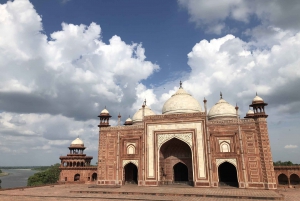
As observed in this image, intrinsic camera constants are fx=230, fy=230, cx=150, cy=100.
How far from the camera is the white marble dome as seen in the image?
→ 2230 cm

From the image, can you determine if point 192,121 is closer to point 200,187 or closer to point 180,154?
point 180,154

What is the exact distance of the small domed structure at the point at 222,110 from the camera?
2334 cm

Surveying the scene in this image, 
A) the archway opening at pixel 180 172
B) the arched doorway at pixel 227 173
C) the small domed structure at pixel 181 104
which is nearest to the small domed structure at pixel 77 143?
the small domed structure at pixel 181 104

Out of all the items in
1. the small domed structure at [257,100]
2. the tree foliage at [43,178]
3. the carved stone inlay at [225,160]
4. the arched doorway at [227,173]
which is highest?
the small domed structure at [257,100]

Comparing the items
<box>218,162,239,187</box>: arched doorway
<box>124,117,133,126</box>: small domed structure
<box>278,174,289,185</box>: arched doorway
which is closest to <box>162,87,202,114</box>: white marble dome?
<box>218,162,239,187</box>: arched doorway

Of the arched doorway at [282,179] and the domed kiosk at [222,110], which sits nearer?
the arched doorway at [282,179]

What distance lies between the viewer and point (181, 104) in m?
22.5

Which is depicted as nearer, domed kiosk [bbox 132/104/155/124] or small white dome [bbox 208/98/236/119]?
small white dome [bbox 208/98/236/119]

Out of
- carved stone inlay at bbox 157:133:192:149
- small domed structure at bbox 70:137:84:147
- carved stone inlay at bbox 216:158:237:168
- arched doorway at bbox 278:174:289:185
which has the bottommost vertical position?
arched doorway at bbox 278:174:289:185

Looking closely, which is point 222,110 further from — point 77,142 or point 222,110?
point 77,142

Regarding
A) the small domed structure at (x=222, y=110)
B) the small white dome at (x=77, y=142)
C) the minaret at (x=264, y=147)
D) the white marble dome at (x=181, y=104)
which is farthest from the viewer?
the small white dome at (x=77, y=142)

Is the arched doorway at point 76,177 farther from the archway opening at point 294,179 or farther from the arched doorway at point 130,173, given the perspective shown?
the archway opening at point 294,179

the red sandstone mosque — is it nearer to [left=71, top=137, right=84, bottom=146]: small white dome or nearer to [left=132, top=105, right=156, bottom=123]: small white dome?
[left=132, top=105, right=156, bottom=123]: small white dome

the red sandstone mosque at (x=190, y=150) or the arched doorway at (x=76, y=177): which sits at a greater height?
the red sandstone mosque at (x=190, y=150)
